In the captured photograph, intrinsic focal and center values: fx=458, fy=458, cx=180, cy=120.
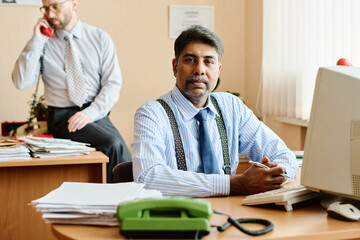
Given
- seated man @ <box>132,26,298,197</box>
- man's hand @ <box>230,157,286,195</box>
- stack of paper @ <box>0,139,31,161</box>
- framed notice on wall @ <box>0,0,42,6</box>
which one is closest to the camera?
man's hand @ <box>230,157,286,195</box>

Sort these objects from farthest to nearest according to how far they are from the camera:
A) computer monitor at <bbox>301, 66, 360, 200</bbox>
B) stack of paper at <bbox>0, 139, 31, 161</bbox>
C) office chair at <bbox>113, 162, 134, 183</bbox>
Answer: stack of paper at <bbox>0, 139, 31, 161</bbox> < office chair at <bbox>113, 162, 134, 183</bbox> < computer monitor at <bbox>301, 66, 360, 200</bbox>

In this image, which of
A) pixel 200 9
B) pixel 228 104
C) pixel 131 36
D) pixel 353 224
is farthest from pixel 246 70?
pixel 353 224

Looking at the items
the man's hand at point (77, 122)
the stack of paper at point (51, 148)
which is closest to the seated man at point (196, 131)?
the stack of paper at point (51, 148)

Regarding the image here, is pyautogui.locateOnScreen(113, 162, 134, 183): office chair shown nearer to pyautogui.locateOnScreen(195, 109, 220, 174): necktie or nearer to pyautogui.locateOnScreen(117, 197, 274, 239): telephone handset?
pyautogui.locateOnScreen(195, 109, 220, 174): necktie

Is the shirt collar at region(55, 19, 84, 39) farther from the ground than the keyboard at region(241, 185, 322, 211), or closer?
farther from the ground

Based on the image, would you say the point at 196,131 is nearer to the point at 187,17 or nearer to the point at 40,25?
the point at 40,25

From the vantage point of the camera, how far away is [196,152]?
1.80m

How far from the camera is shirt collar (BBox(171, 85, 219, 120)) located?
72.4 inches

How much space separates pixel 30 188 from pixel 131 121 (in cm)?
214

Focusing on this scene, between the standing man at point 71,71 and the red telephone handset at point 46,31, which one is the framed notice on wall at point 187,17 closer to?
the standing man at point 71,71

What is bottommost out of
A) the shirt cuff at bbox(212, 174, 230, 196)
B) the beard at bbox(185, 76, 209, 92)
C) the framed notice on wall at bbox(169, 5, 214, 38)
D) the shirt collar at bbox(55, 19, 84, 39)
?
the shirt cuff at bbox(212, 174, 230, 196)

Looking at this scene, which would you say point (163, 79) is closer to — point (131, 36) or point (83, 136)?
point (131, 36)

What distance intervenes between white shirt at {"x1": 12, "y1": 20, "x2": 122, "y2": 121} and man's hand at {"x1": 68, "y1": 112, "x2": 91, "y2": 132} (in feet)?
0.20

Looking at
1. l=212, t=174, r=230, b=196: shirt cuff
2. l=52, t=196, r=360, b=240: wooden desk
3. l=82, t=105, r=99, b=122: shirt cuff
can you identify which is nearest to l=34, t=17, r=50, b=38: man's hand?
l=82, t=105, r=99, b=122: shirt cuff
